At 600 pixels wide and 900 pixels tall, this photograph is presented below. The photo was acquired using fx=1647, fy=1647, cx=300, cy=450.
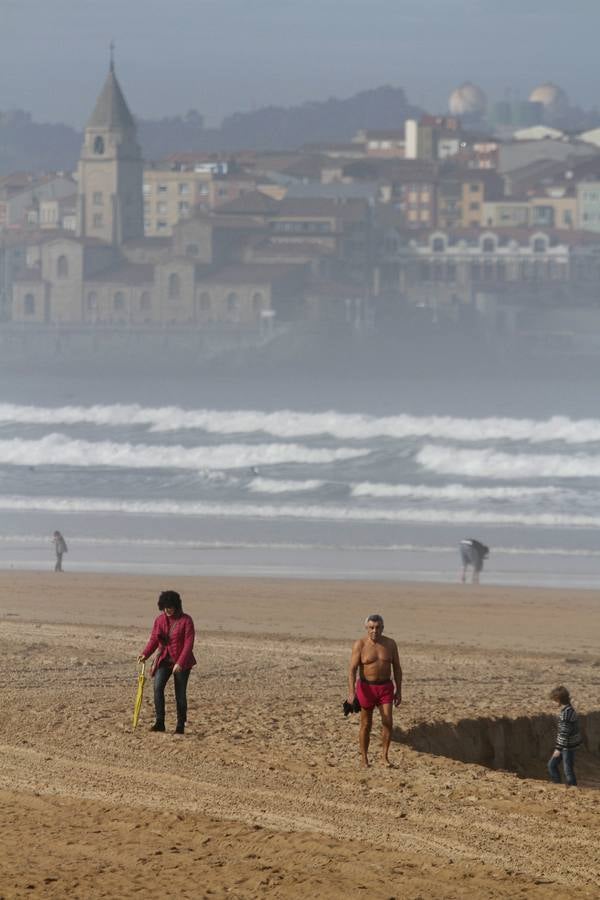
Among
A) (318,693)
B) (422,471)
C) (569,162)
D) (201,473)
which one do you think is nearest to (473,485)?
(422,471)

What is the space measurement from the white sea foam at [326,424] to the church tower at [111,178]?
47.9 meters

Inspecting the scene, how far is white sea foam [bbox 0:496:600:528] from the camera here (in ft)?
80.0

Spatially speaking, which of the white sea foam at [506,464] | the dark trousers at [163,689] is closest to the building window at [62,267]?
the white sea foam at [506,464]

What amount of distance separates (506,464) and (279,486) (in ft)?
18.3

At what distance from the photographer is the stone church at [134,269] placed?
3521 inches

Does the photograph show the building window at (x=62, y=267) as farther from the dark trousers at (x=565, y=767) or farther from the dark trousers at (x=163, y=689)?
the dark trousers at (x=565, y=767)

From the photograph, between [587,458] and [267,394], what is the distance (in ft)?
132

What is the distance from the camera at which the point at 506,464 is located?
33469 mm

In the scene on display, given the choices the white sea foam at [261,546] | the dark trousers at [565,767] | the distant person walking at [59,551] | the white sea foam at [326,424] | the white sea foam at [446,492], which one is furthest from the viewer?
the white sea foam at [326,424]

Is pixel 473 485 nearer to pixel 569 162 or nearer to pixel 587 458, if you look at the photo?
pixel 587 458

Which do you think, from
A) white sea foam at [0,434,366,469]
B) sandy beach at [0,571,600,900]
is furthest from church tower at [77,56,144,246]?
sandy beach at [0,571,600,900]

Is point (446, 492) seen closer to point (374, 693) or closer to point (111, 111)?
point (374, 693)

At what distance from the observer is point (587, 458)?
34.4 m

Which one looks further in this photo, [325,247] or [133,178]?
[133,178]
